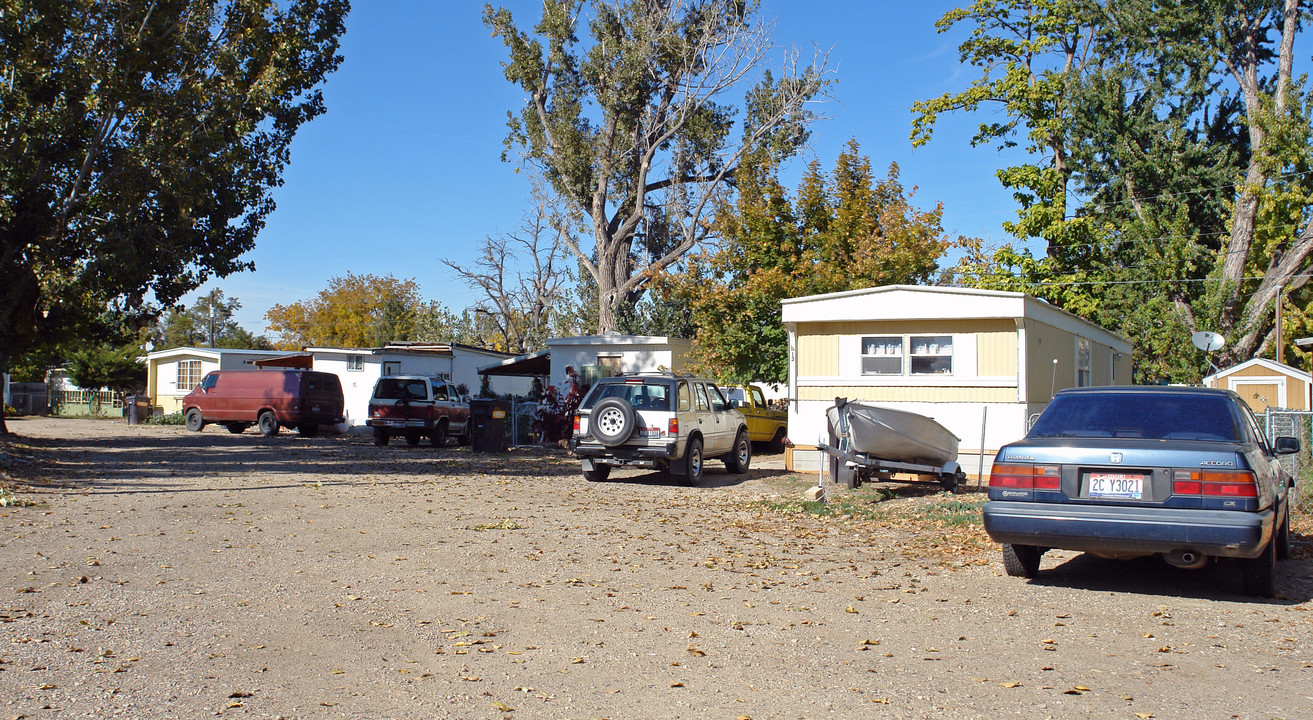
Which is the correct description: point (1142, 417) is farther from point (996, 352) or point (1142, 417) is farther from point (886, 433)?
point (996, 352)

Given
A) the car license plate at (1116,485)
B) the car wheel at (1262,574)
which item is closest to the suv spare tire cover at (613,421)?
the car license plate at (1116,485)

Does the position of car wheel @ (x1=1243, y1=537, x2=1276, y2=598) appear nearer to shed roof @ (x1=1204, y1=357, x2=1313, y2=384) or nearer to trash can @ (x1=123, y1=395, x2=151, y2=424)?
shed roof @ (x1=1204, y1=357, x2=1313, y2=384)

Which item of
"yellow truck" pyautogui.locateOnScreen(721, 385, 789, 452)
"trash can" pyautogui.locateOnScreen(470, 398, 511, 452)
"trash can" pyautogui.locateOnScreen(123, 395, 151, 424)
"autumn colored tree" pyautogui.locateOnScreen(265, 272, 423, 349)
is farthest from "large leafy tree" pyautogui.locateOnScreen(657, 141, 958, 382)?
"autumn colored tree" pyautogui.locateOnScreen(265, 272, 423, 349)

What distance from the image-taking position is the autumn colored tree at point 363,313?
6712cm

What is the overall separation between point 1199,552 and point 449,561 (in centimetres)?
568

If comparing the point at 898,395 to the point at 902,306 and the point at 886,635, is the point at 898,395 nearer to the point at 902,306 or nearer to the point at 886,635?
the point at 902,306

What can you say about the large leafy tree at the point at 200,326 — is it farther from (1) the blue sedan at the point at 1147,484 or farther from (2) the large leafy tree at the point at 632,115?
(1) the blue sedan at the point at 1147,484

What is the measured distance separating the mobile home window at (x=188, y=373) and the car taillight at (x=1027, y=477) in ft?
128

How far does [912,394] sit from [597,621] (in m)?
10.8

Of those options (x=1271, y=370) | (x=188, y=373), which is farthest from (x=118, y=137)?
(x=1271, y=370)

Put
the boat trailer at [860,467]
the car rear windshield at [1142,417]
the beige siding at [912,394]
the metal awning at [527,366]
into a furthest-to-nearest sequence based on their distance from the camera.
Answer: the metal awning at [527,366], the beige siding at [912,394], the boat trailer at [860,467], the car rear windshield at [1142,417]

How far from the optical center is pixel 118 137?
18.9 metres

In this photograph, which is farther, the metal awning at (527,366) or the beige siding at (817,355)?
the metal awning at (527,366)

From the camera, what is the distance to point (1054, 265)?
34.8 metres
